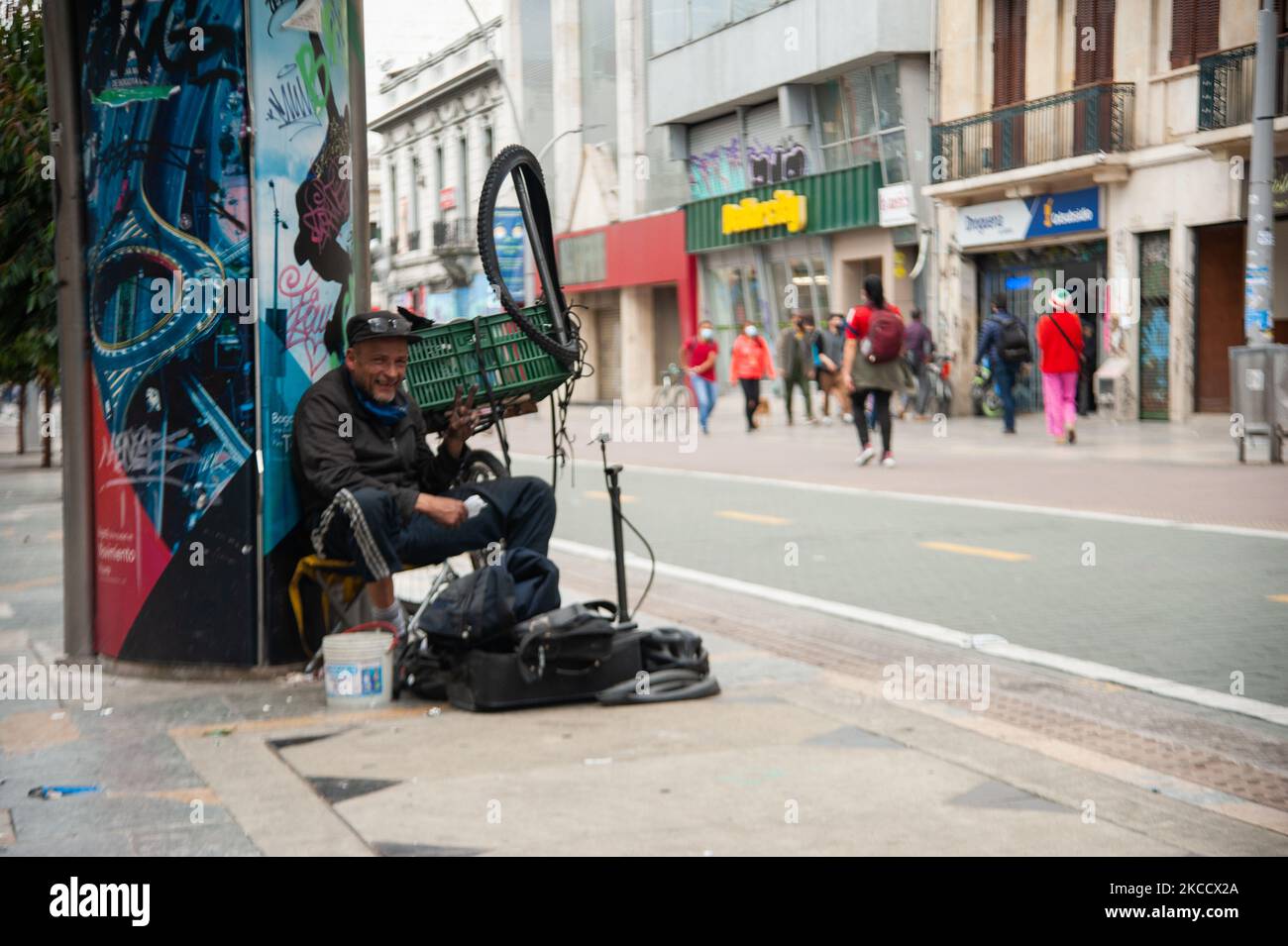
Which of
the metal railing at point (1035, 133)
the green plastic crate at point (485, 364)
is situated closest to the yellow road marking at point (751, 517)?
the green plastic crate at point (485, 364)

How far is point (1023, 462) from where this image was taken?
673 inches

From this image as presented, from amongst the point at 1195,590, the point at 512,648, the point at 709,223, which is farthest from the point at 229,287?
the point at 709,223

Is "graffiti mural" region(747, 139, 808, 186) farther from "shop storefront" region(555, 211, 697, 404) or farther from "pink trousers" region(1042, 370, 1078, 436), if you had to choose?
"pink trousers" region(1042, 370, 1078, 436)

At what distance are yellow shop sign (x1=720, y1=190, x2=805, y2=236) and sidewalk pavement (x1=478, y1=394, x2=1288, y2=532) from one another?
7.89m

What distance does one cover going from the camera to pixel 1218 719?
224 inches

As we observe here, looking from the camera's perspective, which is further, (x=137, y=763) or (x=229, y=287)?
(x=229, y=287)

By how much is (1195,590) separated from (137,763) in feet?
18.8

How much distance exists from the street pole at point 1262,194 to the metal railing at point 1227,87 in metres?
5.98

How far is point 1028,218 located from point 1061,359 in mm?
9670

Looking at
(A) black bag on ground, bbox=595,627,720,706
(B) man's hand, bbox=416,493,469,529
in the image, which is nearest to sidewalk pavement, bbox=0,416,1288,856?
(A) black bag on ground, bbox=595,627,720,706

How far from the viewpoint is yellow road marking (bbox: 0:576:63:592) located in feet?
29.5

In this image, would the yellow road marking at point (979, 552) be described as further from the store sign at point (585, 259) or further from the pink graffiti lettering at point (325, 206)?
the store sign at point (585, 259)

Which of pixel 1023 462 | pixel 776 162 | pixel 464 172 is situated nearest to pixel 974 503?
pixel 1023 462
